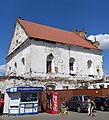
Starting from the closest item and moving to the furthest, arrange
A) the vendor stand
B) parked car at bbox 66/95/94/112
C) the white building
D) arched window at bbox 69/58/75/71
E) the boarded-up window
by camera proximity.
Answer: the vendor stand
parked car at bbox 66/95/94/112
the white building
the boarded-up window
arched window at bbox 69/58/75/71

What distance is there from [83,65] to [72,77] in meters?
4.13

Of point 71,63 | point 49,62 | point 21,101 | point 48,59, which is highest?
point 48,59

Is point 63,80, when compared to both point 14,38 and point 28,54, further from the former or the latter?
point 14,38

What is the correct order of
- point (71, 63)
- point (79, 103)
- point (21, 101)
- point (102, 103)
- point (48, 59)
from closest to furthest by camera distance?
point (21, 101) < point (79, 103) < point (102, 103) < point (48, 59) < point (71, 63)

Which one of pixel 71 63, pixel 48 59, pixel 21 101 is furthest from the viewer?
pixel 71 63

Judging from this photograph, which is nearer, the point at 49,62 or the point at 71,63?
the point at 49,62

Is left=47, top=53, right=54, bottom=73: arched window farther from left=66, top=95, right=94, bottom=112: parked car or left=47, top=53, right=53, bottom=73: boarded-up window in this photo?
left=66, top=95, right=94, bottom=112: parked car

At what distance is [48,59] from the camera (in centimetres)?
3472

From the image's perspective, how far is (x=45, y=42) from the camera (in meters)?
34.0

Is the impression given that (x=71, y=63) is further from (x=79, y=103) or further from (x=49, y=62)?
(x=79, y=103)

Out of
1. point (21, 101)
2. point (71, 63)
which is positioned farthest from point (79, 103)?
point (71, 63)

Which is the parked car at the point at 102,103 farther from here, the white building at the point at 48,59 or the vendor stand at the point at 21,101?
the white building at the point at 48,59

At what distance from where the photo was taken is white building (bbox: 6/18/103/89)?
1261 inches

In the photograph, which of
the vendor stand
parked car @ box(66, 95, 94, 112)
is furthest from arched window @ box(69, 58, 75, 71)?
the vendor stand
